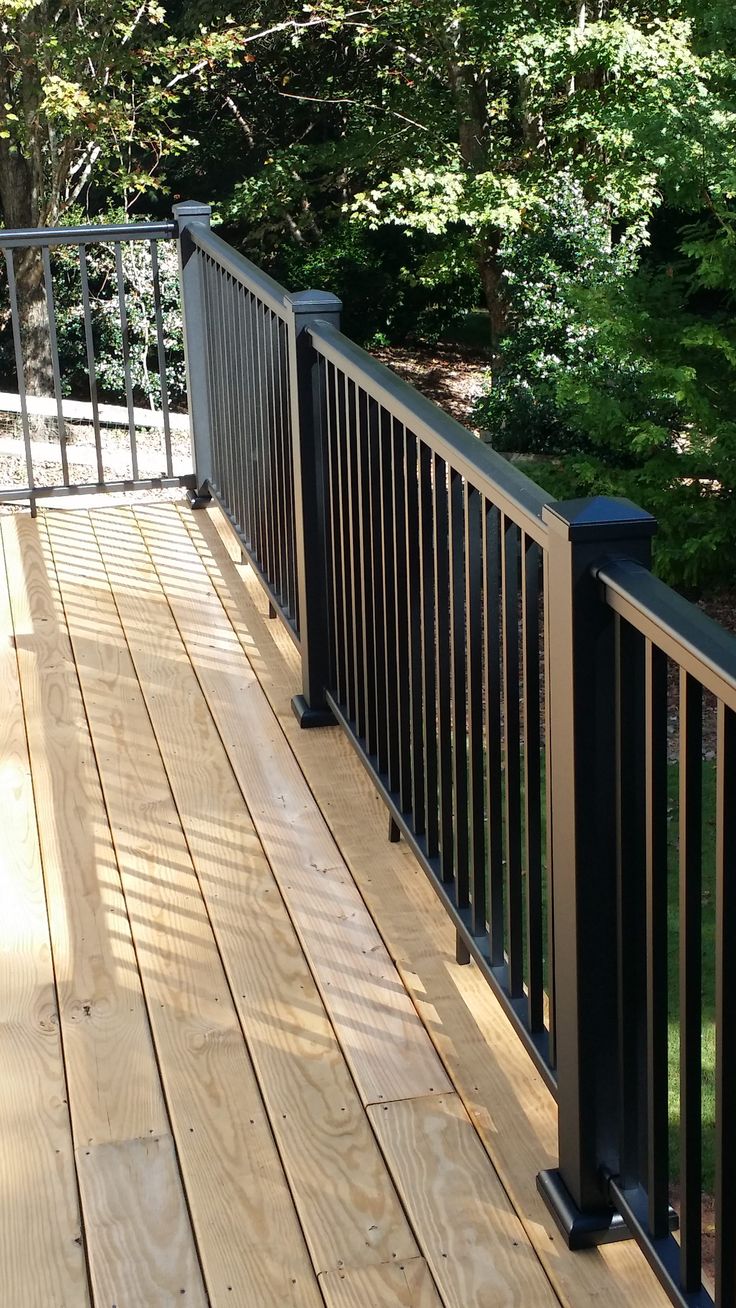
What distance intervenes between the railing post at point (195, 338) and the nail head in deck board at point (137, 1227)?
11.6ft

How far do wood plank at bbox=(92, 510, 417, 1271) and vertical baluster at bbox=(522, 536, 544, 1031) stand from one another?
35 centimetres

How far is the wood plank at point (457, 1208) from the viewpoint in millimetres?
1964

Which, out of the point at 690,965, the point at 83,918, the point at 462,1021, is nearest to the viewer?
the point at 690,965

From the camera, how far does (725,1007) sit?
1492mm

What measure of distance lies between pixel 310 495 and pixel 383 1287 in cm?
205

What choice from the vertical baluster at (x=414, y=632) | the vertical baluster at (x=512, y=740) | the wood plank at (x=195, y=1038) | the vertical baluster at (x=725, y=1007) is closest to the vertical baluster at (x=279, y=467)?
the wood plank at (x=195, y=1038)

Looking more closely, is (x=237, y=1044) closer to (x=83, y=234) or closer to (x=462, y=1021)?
(x=462, y=1021)

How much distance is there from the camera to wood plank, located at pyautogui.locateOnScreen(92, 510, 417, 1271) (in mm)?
2094

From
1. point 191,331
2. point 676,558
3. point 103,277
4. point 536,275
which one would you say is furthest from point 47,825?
point 103,277

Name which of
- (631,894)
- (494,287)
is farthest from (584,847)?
(494,287)

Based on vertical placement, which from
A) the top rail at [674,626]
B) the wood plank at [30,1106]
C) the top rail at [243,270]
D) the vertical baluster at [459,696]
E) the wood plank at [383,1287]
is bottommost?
the wood plank at [383,1287]

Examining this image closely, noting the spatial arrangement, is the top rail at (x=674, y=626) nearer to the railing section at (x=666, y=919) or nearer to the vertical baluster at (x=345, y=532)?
the railing section at (x=666, y=919)

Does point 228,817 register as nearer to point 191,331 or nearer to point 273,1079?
point 273,1079

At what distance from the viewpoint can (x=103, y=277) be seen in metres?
13.1
